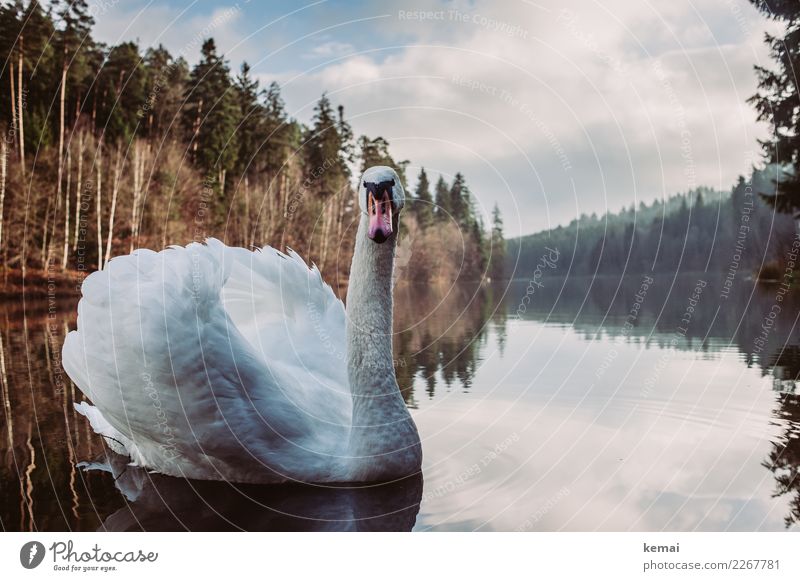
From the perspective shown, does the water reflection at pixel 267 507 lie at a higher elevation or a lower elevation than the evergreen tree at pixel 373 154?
lower

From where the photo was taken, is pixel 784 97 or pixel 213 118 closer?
pixel 784 97

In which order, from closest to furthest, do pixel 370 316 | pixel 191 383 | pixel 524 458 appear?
pixel 191 383 < pixel 370 316 < pixel 524 458

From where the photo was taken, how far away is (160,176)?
50.7ft

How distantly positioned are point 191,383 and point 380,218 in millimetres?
1044

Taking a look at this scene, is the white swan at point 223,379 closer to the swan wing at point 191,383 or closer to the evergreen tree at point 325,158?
the swan wing at point 191,383

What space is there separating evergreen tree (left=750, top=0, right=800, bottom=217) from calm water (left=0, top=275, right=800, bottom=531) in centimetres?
205

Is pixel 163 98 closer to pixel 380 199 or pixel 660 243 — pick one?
pixel 380 199

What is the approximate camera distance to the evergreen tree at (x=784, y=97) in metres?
4.97

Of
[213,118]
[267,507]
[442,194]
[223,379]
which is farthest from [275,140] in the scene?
[267,507]

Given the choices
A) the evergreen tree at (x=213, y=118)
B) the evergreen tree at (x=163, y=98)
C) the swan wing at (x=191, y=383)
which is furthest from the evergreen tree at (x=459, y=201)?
the evergreen tree at (x=163, y=98)

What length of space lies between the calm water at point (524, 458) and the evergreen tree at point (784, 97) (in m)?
2.05

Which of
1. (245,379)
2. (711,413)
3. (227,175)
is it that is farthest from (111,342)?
(227,175)

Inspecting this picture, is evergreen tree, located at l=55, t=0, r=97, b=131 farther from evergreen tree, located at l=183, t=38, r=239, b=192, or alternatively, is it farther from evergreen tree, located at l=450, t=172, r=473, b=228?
evergreen tree, located at l=450, t=172, r=473, b=228

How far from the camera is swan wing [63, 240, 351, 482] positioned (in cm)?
301
